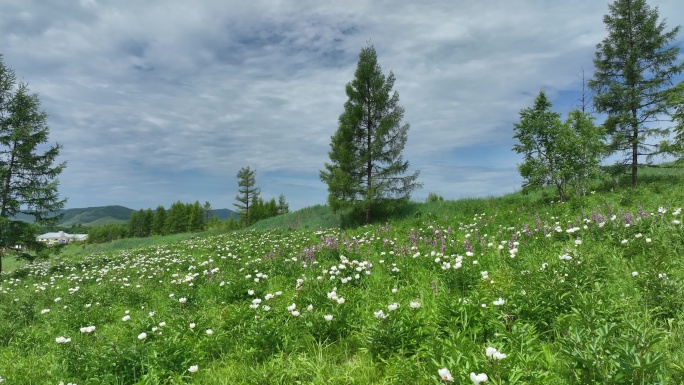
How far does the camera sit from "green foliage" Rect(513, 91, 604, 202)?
645 inches

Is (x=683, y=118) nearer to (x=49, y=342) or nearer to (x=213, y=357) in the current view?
(x=213, y=357)

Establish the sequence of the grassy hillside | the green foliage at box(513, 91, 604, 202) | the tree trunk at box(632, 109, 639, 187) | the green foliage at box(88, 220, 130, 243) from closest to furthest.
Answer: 1. the grassy hillside
2. the green foliage at box(513, 91, 604, 202)
3. the tree trunk at box(632, 109, 639, 187)
4. the green foliage at box(88, 220, 130, 243)

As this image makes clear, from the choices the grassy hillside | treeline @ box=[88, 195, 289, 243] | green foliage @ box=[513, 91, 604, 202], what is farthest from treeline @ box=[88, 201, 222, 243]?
the grassy hillside

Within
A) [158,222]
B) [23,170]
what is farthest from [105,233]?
[23,170]

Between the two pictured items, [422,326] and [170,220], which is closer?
[422,326]

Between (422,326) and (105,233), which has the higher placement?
(422,326)

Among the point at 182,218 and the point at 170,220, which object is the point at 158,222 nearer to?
the point at 170,220

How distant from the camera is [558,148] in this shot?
16406 millimetres

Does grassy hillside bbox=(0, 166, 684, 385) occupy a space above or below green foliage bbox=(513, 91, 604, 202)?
below

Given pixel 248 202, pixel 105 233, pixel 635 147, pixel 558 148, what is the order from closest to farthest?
pixel 558 148, pixel 635 147, pixel 248 202, pixel 105 233

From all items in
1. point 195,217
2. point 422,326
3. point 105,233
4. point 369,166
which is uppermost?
point 369,166

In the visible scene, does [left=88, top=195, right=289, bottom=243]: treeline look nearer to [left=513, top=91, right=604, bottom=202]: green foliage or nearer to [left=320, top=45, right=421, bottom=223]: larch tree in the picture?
[left=320, top=45, right=421, bottom=223]: larch tree

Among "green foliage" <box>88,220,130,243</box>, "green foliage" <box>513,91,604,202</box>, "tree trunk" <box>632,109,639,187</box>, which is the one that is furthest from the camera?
"green foliage" <box>88,220,130,243</box>

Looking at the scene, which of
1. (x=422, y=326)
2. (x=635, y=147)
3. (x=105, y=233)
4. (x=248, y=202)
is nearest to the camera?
(x=422, y=326)
